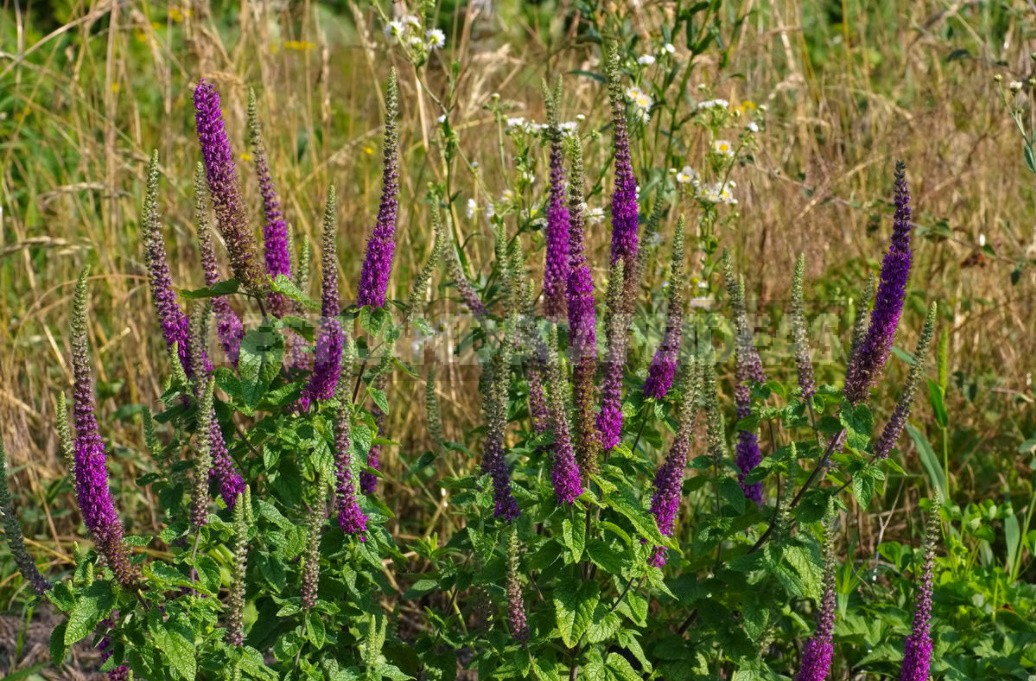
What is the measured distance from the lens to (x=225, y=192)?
2.69m

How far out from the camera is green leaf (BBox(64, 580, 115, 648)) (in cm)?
230

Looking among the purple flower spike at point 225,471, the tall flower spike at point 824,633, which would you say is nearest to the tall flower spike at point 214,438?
the purple flower spike at point 225,471

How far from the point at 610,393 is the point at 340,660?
99 centimetres

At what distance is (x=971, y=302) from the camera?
5102 millimetres

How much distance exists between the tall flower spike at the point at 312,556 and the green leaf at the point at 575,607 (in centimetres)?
55

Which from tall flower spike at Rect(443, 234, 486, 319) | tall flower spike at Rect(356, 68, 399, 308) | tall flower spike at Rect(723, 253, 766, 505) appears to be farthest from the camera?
tall flower spike at Rect(443, 234, 486, 319)

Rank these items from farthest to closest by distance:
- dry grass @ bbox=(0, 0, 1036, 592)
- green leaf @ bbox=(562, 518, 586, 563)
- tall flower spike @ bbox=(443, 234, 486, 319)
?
dry grass @ bbox=(0, 0, 1036, 592)
tall flower spike @ bbox=(443, 234, 486, 319)
green leaf @ bbox=(562, 518, 586, 563)

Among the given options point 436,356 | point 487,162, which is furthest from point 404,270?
point 436,356

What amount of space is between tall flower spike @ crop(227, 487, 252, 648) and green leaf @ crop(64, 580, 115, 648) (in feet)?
0.81

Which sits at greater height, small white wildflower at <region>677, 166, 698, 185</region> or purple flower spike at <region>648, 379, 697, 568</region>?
small white wildflower at <region>677, 166, 698, 185</region>

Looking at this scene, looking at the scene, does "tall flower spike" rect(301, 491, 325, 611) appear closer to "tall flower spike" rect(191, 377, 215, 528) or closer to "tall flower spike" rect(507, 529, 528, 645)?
"tall flower spike" rect(191, 377, 215, 528)

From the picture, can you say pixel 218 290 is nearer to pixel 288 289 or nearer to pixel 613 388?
pixel 288 289

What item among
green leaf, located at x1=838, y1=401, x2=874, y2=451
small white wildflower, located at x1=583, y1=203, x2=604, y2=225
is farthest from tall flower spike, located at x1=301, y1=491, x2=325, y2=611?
small white wildflower, located at x1=583, y1=203, x2=604, y2=225

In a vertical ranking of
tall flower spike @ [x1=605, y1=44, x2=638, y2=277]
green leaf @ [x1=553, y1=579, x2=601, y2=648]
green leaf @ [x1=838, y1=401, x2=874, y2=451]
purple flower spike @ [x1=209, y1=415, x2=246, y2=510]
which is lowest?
green leaf @ [x1=553, y1=579, x2=601, y2=648]
